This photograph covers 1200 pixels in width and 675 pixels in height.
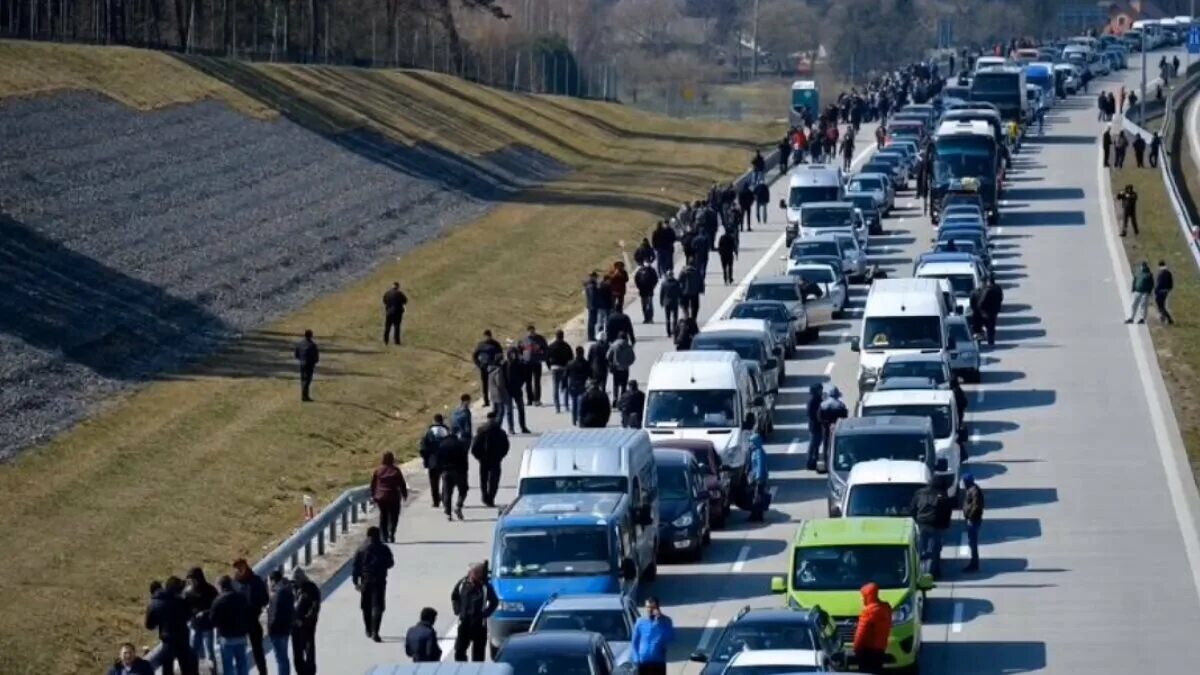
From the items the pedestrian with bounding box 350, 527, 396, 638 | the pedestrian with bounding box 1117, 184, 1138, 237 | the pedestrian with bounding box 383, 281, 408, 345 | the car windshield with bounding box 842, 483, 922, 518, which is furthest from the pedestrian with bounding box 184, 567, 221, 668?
the pedestrian with bounding box 1117, 184, 1138, 237

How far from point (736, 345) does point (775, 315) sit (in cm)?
541

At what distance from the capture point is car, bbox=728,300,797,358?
167ft

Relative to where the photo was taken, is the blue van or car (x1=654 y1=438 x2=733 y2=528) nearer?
the blue van

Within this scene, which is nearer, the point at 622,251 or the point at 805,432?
the point at 805,432

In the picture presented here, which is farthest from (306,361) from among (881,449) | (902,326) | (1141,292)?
(1141,292)

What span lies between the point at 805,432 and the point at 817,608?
1632 centimetres

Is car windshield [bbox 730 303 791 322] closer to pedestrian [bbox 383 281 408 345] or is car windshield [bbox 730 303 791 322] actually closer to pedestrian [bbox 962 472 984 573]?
pedestrian [bbox 383 281 408 345]

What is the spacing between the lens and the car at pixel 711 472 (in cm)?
3775

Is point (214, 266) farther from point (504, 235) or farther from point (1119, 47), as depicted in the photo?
point (1119, 47)

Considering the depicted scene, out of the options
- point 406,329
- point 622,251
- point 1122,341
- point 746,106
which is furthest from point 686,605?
point 746,106

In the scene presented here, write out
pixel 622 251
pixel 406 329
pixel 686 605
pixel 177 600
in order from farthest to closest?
pixel 622 251
pixel 406 329
pixel 686 605
pixel 177 600

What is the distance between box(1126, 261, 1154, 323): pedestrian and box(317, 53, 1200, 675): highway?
0.52 m

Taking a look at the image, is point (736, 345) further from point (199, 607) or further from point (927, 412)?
point (199, 607)

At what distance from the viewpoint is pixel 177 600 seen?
2883 centimetres
